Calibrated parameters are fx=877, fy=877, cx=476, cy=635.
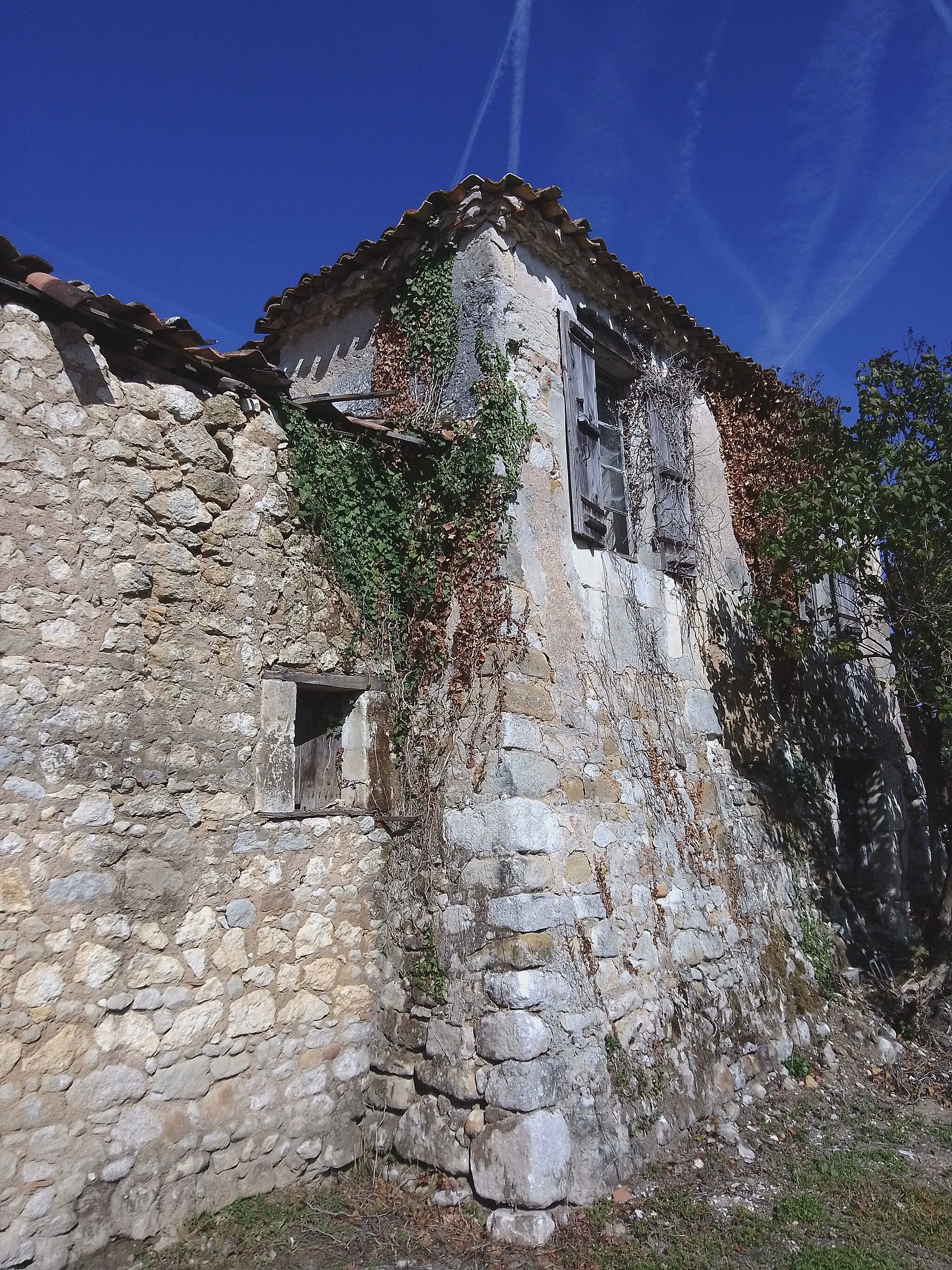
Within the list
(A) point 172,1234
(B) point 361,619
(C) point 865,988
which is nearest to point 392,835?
(B) point 361,619

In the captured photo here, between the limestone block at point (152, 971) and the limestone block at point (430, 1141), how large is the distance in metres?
1.40

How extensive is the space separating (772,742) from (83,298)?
5.83m

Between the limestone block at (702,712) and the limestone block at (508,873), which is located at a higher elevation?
the limestone block at (702,712)

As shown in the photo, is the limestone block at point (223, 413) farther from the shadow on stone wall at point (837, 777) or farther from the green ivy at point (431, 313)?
the shadow on stone wall at point (837, 777)

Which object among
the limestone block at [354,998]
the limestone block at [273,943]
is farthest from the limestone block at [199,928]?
the limestone block at [354,998]

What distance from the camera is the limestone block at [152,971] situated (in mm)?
3880

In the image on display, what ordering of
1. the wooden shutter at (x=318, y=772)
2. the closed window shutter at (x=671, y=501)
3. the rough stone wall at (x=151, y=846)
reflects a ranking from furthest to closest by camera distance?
the closed window shutter at (x=671, y=501) → the wooden shutter at (x=318, y=772) → the rough stone wall at (x=151, y=846)

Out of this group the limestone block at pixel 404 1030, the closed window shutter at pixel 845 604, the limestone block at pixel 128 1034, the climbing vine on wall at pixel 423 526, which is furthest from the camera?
the closed window shutter at pixel 845 604

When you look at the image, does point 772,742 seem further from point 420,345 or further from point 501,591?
point 420,345

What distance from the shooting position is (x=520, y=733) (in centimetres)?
480

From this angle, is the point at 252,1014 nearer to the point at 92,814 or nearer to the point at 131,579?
the point at 92,814

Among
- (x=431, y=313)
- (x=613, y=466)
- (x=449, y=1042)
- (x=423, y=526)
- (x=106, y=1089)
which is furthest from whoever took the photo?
(x=613, y=466)

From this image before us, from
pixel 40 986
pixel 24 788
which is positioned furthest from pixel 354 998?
pixel 24 788

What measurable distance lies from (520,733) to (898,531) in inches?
133
